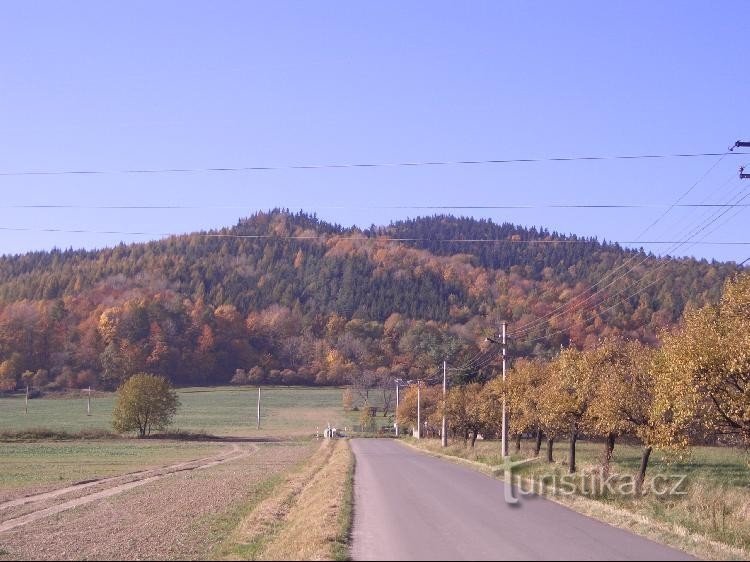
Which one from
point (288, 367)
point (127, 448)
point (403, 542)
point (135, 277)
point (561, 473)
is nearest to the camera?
point (403, 542)

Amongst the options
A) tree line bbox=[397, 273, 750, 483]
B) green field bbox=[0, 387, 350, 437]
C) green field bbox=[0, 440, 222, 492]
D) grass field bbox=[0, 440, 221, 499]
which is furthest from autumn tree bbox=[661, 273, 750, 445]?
green field bbox=[0, 387, 350, 437]

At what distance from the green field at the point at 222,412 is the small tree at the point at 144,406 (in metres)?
3.27

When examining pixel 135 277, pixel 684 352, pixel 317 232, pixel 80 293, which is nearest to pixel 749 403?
Result: pixel 684 352

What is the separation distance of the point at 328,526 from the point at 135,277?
154112mm

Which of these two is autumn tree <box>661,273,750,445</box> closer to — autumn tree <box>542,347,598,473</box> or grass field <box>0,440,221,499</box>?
autumn tree <box>542,347,598,473</box>

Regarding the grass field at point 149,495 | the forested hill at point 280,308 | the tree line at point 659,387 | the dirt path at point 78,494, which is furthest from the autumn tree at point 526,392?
the forested hill at point 280,308

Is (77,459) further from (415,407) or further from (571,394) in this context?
(415,407)

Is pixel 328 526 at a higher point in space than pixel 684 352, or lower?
lower

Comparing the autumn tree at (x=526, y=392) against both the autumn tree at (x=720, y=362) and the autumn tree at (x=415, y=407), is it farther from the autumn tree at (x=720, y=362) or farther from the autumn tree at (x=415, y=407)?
the autumn tree at (x=415, y=407)

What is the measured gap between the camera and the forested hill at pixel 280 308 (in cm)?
12119

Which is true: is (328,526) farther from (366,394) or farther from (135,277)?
(135,277)

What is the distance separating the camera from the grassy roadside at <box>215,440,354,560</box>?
12.1m

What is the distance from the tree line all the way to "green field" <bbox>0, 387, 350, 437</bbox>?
5405 centimetres

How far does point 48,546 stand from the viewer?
49.9 ft
